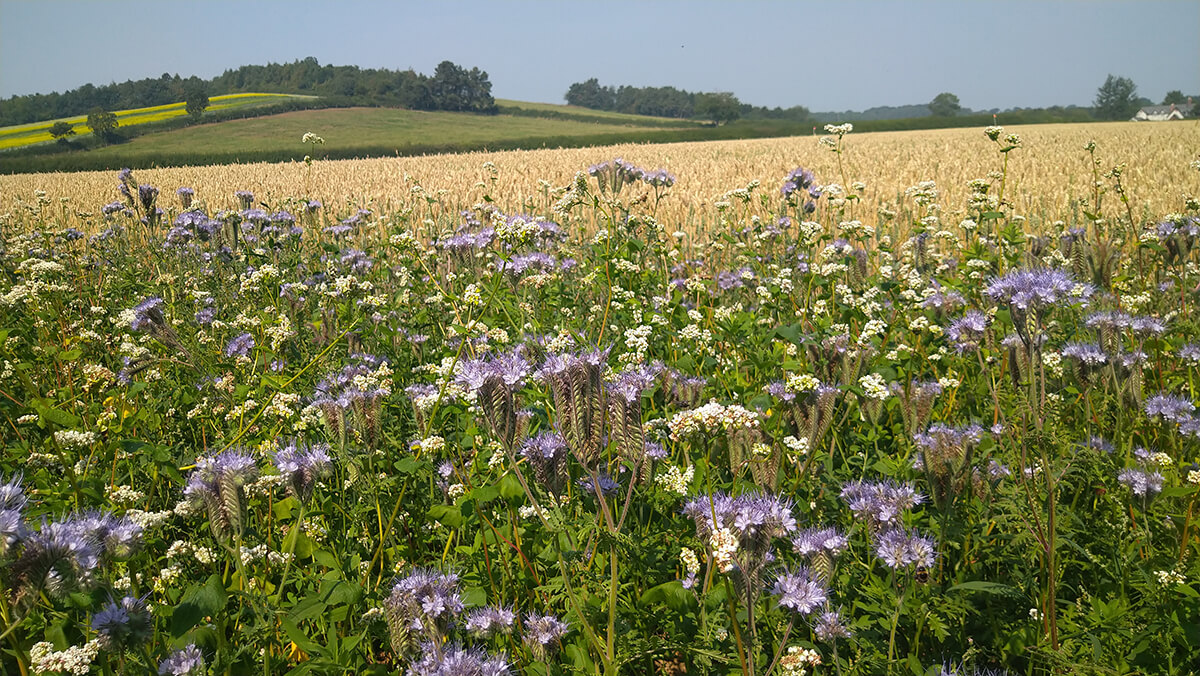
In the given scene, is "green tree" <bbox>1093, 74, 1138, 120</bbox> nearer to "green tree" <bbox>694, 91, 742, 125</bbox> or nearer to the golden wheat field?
"green tree" <bbox>694, 91, 742, 125</bbox>

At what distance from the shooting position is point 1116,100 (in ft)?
365

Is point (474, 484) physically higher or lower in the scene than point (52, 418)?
lower

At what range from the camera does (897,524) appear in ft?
6.60

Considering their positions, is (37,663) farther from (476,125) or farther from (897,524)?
(476,125)

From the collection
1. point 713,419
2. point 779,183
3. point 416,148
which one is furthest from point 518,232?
point 416,148

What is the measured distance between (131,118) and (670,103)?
3456 inches

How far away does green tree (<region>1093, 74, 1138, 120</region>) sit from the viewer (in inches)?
4018

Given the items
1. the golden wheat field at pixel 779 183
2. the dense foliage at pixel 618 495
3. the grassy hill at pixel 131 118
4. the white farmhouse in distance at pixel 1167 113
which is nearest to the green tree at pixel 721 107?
the white farmhouse in distance at pixel 1167 113

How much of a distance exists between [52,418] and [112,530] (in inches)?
49.5

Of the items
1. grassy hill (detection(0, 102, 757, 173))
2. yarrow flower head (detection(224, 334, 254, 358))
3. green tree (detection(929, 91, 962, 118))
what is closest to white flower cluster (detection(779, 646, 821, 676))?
yarrow flower head (detection(224, 334, 254, 358))

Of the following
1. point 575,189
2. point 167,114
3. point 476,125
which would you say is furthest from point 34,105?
point 575,189

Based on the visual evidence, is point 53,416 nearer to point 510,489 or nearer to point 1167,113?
point 510,489

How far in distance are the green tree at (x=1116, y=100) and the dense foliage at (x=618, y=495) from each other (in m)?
127

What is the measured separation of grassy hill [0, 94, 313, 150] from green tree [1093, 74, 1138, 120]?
12504 cm
